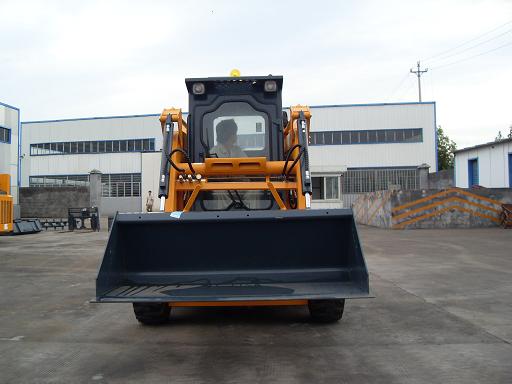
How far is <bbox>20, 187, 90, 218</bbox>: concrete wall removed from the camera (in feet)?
112

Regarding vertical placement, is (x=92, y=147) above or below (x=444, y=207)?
above

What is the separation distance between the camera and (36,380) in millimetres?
3818

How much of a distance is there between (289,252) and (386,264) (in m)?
5.71

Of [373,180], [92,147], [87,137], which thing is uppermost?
[87,137]

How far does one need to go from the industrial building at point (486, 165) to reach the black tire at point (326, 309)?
2275cm

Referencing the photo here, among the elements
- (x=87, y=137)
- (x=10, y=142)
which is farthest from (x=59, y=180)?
(x=10, y=142)

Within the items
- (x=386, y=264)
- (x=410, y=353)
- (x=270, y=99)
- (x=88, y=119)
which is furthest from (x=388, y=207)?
(x=88, y=119)

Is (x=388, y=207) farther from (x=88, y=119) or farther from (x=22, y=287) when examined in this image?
(x=88, y=119)

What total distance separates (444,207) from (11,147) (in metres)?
25.7

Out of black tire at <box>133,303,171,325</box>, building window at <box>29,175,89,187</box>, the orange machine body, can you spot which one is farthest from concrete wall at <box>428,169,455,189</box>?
black tire at <box>133,303,171,325</box>

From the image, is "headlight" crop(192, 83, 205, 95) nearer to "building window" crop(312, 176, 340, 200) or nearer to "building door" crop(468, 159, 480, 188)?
"building window" crop(312, 176, 340, 200)

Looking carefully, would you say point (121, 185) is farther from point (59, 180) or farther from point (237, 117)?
point (237, 117)

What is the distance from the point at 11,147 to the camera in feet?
99.7

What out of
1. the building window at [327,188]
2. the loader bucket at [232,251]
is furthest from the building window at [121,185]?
the loader bucket at [232,251]
